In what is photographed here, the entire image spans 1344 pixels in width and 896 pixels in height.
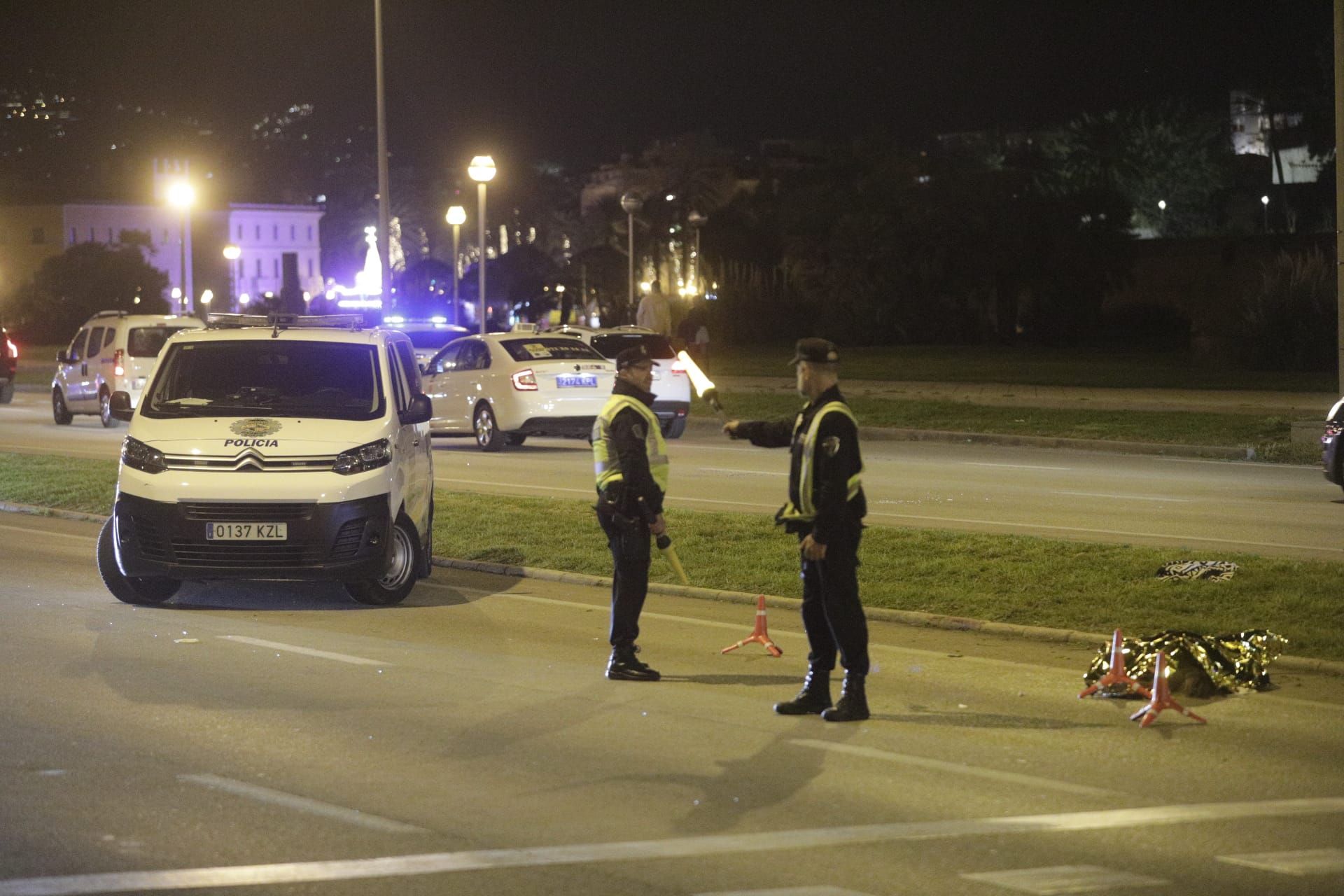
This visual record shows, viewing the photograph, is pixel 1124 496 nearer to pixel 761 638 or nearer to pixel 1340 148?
pixel 1340 148

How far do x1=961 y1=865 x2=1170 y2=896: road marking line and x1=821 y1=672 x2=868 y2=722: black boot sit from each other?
8.07 ft

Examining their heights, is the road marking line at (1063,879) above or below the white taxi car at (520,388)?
below

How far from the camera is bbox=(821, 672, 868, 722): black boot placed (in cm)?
840

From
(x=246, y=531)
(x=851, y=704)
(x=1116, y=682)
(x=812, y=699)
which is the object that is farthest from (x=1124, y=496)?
(x=851, y=704)

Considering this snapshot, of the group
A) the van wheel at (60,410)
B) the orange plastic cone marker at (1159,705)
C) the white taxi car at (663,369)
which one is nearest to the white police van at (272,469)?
the orange plastic cone marker at (1159,705)

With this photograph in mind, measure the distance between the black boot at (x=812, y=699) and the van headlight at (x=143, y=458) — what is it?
4.94m

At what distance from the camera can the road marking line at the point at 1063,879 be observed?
18.8 ft

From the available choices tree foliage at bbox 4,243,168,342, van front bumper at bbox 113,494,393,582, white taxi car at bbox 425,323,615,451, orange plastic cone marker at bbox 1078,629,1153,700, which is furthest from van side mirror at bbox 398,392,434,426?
tree foliage at bbox 4,243,168,342

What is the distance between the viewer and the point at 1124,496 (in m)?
18.3

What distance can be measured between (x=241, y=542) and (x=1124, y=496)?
10117 millimetres

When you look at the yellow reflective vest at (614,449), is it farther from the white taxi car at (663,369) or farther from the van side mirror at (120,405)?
the white taxi car at (663,369)

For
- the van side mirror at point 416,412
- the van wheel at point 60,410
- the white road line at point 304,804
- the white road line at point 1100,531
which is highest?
the van side mirror at point 416,412

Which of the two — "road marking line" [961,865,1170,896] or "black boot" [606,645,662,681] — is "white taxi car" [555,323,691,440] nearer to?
"black boot" [606,645,662,681]

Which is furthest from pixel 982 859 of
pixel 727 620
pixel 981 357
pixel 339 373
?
pixel 981 357
